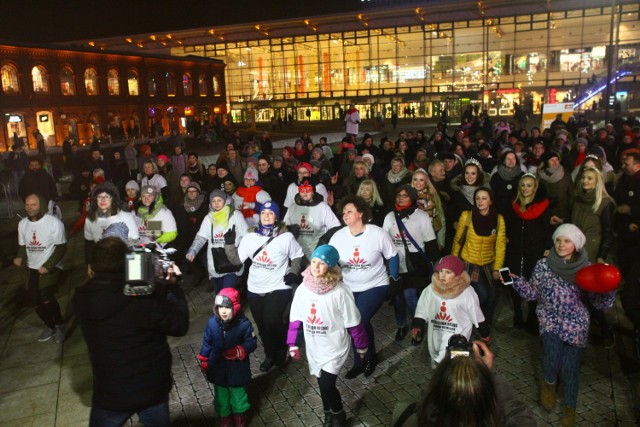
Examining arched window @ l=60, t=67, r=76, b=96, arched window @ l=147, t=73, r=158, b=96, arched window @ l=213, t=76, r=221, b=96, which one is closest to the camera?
arched window @ l=60, t=67, r=76, b=96

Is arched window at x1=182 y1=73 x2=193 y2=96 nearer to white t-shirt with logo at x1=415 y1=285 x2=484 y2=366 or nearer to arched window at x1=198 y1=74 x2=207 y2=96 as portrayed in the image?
arched window at x1=198 y1=74 x2=207 y2=96

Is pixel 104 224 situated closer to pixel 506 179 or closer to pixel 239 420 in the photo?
pixel 239 420

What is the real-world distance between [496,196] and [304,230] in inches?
120

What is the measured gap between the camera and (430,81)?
53.1 metres

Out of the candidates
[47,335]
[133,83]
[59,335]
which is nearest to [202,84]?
[133,83]

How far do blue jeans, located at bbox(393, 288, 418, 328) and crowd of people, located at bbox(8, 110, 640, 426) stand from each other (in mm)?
18

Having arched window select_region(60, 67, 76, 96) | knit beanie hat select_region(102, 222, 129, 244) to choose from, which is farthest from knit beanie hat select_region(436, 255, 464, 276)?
arched window select_region(60, 67, 76, 96)

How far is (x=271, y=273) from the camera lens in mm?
5676

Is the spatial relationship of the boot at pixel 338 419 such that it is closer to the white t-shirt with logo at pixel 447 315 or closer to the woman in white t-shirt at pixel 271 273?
the white t-shirt with logo at pixel 447 315

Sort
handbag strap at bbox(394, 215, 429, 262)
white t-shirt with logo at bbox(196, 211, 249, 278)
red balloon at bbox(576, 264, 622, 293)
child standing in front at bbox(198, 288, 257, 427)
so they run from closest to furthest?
1. red balloon at bbox(576, 264, 622, 293)
2. child standing in front at bbox(198, 288, 257, 427)
3. handbag strap at bbox(394, 215, 429, 262)
4. white t-shirt with logo at bbox(196, 211, 249, 278)

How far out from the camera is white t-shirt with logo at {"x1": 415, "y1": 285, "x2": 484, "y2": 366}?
15.4 ft

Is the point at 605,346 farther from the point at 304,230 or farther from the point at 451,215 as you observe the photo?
the point at 304,230

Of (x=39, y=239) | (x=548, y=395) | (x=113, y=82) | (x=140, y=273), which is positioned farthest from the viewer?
(x=113, y=82)

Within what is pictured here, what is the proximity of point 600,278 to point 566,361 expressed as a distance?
0.83m
